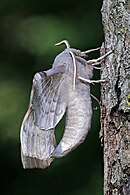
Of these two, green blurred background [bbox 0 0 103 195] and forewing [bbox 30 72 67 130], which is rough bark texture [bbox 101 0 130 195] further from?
green blurred background [bbox 0 0 103 195]

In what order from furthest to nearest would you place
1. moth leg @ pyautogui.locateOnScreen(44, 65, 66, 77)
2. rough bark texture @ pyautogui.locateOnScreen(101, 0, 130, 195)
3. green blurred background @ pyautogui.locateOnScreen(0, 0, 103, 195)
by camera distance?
green blurred background @ pyautogui.locateOnScreen(0, 0, 103, 195) < moth leg @ pyautogui.locateOnScreen(44, 65, 66, 77) < rough bark texture @ pyautogui.locateOnScreen(101, 0, 130, 195)

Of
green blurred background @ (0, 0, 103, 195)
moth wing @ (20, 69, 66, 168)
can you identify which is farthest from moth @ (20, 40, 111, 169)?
green blurred background @ (0, 0, 103, 195)

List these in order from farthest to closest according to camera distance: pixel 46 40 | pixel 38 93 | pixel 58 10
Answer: pixel 58 10, pixel 46 40, pixel 38 93

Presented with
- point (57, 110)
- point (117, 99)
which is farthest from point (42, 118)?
point (117, 99)

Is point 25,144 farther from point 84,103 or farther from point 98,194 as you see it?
point 98,194

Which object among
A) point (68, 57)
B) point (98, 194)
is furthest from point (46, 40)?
point (68, 57)

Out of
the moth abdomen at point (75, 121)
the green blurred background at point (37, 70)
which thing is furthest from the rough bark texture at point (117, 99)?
the green blurred background at point (37, 70)
